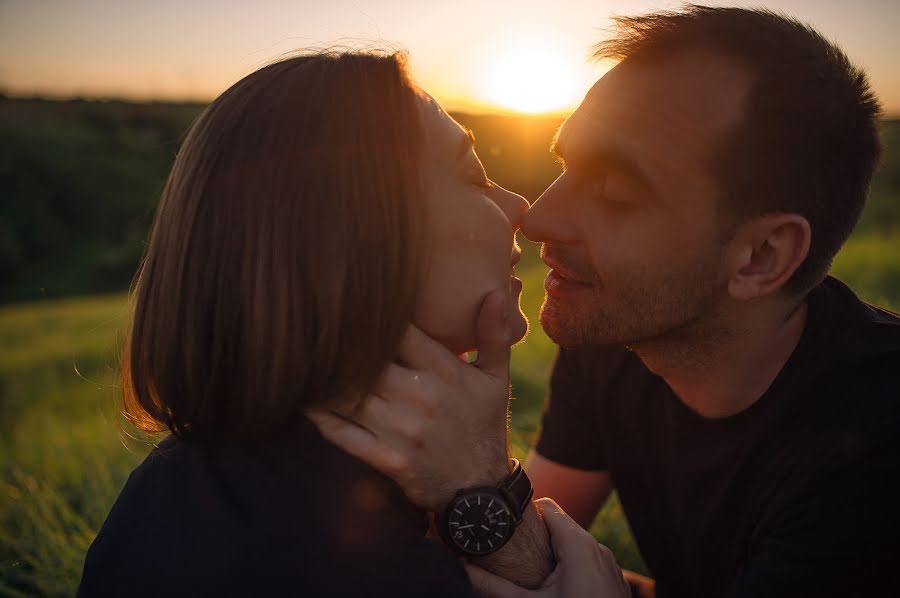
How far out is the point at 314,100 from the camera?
185 centimetres

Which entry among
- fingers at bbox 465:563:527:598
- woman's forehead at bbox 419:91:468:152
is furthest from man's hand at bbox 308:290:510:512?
woman's forehead at bbox 419:91:468:152

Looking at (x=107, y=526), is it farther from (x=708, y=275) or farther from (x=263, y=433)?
(x=708, y=275)

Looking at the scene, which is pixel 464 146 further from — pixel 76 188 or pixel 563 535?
pixel 76 188

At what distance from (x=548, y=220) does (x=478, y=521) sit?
1.35m

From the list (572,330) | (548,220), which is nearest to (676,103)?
(548,220)

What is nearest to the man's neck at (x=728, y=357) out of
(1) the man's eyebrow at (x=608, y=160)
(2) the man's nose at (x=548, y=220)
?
(2) the man's nose at (x=548, y=220)

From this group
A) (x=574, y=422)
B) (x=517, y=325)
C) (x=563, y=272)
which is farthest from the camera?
(x=574, y=422)

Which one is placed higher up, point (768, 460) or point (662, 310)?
point (662, 310)

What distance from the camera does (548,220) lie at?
2801 millimetres

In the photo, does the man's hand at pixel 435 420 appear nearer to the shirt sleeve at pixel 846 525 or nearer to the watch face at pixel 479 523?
the watch face at pixel 479 523

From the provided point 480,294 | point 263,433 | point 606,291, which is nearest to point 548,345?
point 606,291

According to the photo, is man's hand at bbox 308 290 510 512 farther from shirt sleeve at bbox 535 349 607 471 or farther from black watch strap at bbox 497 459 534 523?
shirt sleeve at bbox 535 349 607 471

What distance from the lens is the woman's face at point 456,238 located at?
79.9 inches

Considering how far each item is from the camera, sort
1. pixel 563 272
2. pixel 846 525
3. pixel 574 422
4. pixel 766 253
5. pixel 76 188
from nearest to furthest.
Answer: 1. pixel 846 525
2. pixel 766 253
3. pixel 563 272
4. pixel 574 422
5. pixel 76 188
